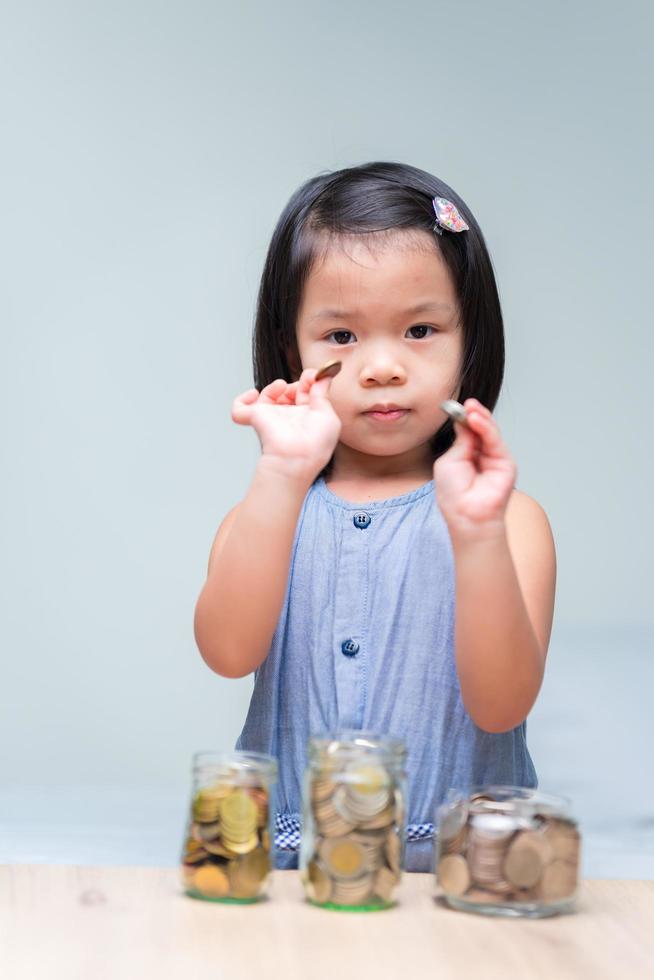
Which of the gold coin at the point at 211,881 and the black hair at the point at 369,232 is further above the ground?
the black hair at the point at 369,232

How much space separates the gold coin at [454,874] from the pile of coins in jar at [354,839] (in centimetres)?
3

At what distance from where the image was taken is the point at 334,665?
1.47m

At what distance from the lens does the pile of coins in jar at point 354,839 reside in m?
0.93

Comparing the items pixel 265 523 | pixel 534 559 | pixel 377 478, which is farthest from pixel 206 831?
pixel 377 478

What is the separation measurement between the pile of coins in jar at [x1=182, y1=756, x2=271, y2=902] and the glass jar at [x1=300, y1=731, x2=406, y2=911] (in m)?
0.03

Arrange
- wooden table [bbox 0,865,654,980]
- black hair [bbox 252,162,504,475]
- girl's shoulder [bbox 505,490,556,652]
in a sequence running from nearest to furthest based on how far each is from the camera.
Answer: wooden table [bbox 0,865,654,980], girl's shoulder [bbox 505,490,556,652], black hair [bbox 252,162,504,475]

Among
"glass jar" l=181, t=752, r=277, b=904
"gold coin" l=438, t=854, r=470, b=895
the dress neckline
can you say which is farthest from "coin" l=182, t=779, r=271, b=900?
the dress neckline

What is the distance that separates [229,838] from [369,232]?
0.73 meters

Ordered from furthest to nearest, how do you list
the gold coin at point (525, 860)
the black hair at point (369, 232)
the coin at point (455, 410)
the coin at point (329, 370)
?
1. the black hair at point (369, 232)
2. the coin at point (329, 370)
3. the coin at point (455, 410)
4. the gold coin at point (525, 860)

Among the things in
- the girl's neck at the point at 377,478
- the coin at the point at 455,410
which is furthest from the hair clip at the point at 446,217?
the coin at the point at 455,410

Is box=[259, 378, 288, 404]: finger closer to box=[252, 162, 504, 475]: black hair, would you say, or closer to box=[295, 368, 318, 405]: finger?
box=[295, 368, 318, 405]: finger

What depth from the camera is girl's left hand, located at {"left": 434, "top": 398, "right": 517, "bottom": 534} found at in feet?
3.68

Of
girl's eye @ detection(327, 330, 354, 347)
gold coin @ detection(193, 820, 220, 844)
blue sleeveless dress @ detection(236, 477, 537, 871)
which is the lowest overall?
gold coin @ detection(193, 820, 220, 844)

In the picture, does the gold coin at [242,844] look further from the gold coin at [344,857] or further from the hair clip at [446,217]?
the hair clip at [446,217]
